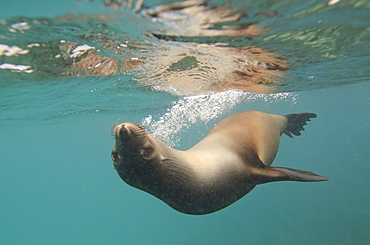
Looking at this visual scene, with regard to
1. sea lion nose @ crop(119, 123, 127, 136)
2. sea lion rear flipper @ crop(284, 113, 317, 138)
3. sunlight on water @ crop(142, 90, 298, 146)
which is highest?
sea lion rear flipper @ crop(284, 113, 317, 138)

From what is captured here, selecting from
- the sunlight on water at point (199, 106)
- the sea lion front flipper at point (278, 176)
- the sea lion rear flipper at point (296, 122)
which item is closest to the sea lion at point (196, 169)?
the sea lion front flipper at point (278, 176)

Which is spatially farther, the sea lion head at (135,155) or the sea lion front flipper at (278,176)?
the sea lion front flipper at (278,176)

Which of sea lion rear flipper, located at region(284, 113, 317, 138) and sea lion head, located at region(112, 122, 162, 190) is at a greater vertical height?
sea lion rear flipper, located at region(284, 113, 317, 138)

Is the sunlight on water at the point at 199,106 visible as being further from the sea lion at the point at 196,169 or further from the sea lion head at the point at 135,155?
the sea lion head at the point at 135,155

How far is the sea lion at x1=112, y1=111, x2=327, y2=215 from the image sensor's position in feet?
7.95

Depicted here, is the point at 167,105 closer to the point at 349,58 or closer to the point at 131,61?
the point at 131,61

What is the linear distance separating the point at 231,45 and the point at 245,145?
2.48m

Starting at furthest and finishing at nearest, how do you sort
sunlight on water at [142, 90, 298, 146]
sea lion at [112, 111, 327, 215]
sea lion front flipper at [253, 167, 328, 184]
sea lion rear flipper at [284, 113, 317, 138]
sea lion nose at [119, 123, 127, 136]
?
sunlight on water at [142, 90, 298, 146]
sea lion rear flipper at [284, 113, 317, 138]
sea lion front flipper at [253, 167, 328, 184]
sea lion at [112, 111, 327, 215]
sea lion nose at [119, 123, 127, 136]

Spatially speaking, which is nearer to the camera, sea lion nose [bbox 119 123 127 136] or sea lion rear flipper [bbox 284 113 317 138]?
sea lion nose [bbox 119 123 127 136]

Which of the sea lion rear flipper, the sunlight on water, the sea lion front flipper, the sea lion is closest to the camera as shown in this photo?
the sea lion

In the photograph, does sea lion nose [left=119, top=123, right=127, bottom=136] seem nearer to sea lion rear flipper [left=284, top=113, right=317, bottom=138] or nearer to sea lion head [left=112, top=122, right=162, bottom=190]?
sea lion head [left=112, top=122, right=162, bottom=190]

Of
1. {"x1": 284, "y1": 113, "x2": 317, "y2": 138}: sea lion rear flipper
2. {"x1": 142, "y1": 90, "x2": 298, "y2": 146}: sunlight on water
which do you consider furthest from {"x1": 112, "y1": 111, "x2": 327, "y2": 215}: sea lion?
{"x1": 142, "y1": 90, "x2": 298, "y2": 146}: sunlight on water

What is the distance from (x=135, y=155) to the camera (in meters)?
2.39

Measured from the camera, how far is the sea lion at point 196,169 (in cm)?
242
